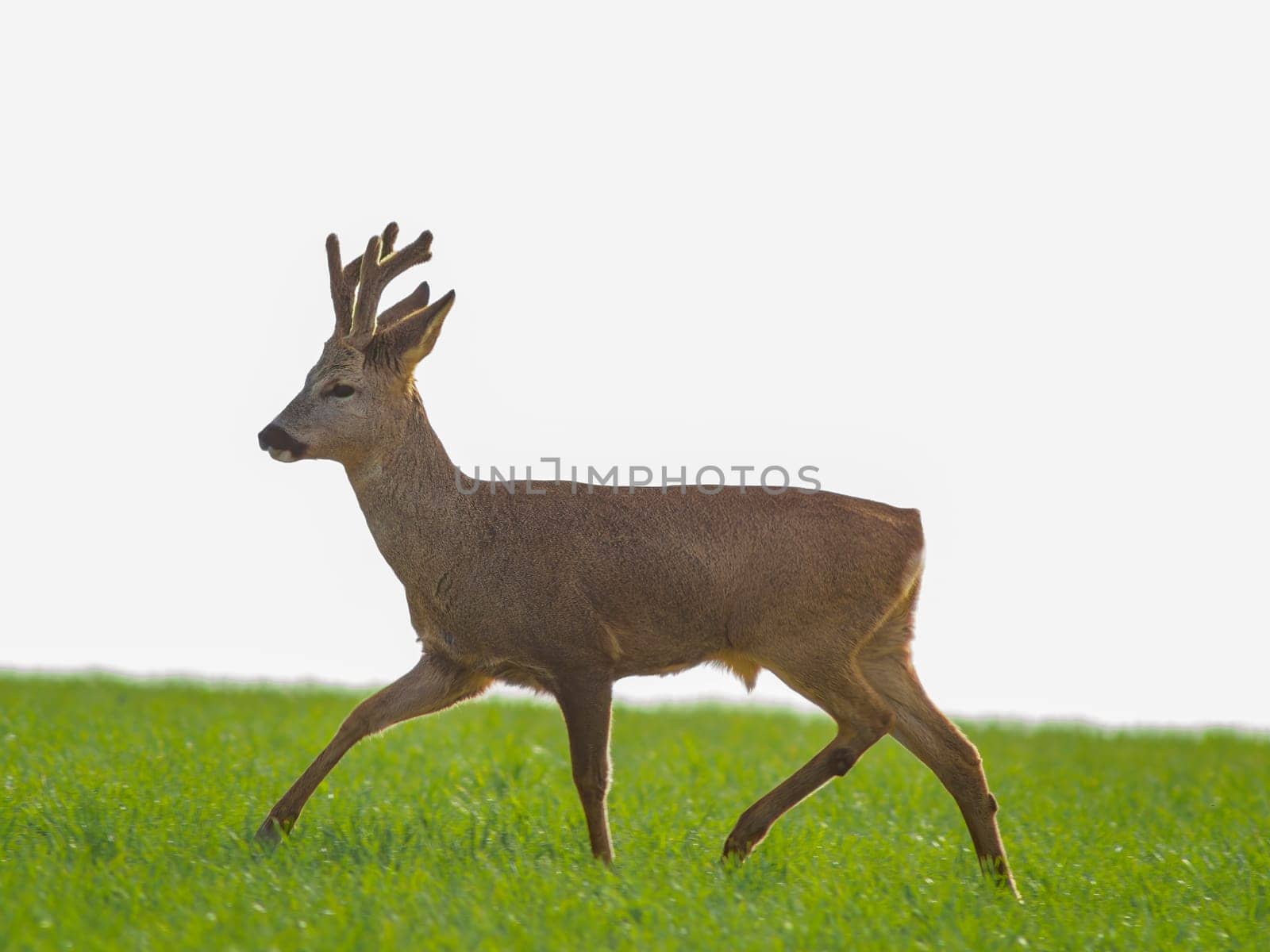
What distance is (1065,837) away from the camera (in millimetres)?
8172

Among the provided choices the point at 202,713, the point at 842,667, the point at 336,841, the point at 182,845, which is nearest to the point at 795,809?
the point at 842,667

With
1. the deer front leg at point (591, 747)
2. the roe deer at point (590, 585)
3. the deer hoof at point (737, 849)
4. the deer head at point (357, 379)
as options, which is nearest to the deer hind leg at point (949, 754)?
the roe deer at point (590, 585)

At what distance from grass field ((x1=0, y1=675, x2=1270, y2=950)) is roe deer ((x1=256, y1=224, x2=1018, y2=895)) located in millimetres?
514

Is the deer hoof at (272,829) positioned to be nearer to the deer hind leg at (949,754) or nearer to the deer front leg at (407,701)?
the deer front leg at (407,701)

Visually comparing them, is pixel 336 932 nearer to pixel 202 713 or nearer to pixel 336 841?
pixel 336 841

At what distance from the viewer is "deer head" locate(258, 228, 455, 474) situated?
6.93m

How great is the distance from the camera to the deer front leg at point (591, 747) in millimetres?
6695

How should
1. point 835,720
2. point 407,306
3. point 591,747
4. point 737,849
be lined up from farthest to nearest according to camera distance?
point 407,306, point 835,720, point 737,849, point 591,747

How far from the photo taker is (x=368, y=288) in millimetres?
7215

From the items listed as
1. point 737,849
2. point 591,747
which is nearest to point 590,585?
point 591,747

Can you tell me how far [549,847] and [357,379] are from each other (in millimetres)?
2391

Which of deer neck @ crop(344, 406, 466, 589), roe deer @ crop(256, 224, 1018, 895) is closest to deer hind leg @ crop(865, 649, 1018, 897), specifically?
roe deer @ crop(256, 224, 1018, 895)

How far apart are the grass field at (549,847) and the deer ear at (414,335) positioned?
228 cm

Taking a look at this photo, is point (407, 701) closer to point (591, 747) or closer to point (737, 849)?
point (591, 747)
